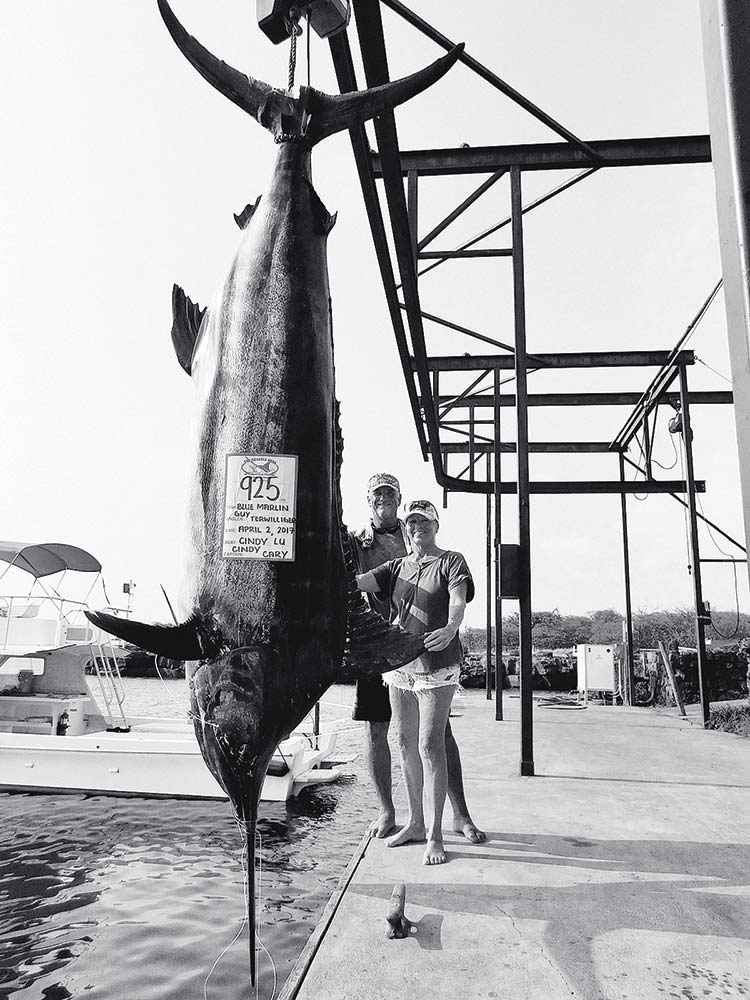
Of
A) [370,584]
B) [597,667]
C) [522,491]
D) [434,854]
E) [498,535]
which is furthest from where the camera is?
[597,667]

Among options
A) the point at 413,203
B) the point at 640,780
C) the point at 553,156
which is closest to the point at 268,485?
the point at 413,203

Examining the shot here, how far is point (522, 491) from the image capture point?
5.58 metres

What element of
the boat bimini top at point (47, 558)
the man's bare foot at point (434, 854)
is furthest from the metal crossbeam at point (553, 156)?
the boat bimini top at point (47, 558)

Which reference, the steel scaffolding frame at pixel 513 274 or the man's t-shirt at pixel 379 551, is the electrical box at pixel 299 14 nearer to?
the steel scaffolding frame at pixel 513 274

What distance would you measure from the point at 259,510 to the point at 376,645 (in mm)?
440

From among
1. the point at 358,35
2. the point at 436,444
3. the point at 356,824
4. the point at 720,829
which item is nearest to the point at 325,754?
the point at 356,824

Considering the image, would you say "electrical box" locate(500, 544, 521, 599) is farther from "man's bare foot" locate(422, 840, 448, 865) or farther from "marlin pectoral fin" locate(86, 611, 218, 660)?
"marlin pectoral fin" locate(86, 611, 218, 660)

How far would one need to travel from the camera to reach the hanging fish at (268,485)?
1.53m

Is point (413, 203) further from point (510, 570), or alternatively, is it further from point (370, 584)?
point (370, 584)

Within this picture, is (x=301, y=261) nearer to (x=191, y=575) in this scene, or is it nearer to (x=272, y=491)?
(x=272, y=491)

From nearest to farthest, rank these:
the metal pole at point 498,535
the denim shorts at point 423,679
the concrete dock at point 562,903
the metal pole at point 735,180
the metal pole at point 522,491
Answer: the metal pole at point 735,180, the concrete dock at point 562,903, the denim shorts at point 423,679, the metal pole at point 522,491, the metal pole at point 498,535

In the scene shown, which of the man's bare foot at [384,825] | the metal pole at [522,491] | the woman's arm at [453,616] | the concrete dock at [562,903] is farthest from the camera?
the metal pole at [522,491]

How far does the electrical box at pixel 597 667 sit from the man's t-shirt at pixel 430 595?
37.5 feet

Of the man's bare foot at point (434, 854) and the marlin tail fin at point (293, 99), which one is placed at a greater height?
the marlin tail fin at point (293, 99)
